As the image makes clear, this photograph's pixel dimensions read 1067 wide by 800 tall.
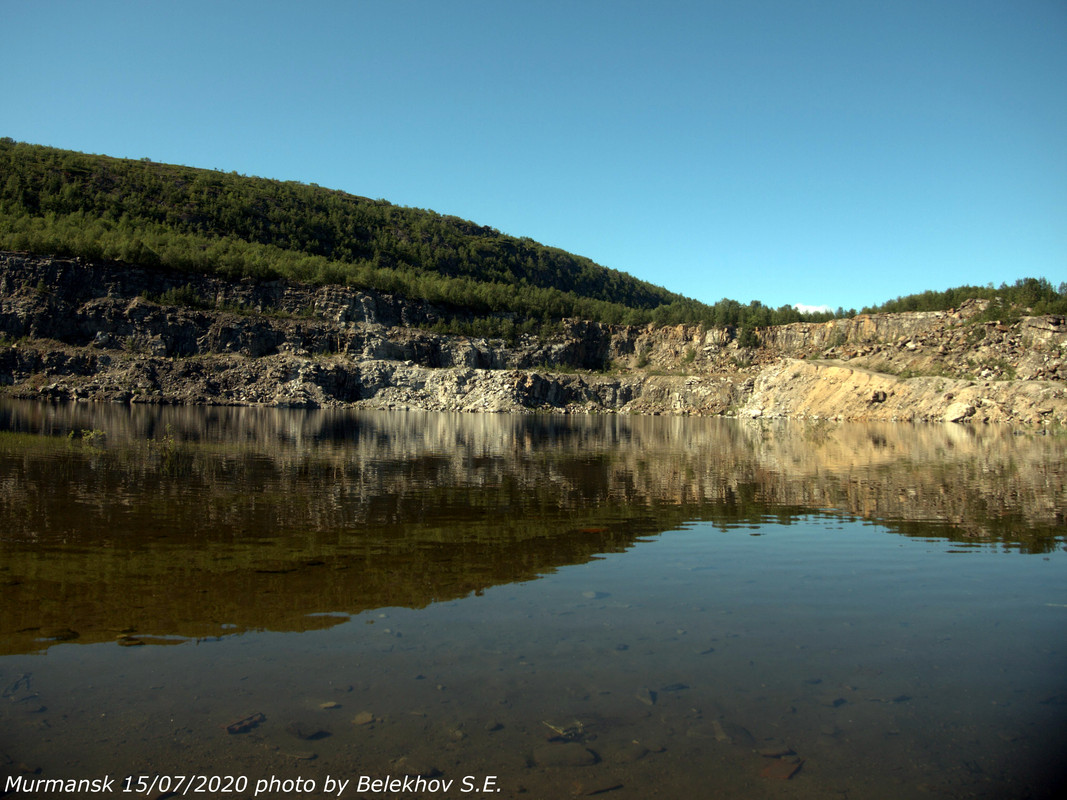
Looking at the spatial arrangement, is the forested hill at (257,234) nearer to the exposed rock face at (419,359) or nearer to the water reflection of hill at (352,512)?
the exposed rock face at (419,359)

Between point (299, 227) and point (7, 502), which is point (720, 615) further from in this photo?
point (299, 227)

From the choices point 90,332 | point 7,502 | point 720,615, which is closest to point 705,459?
point 720,615

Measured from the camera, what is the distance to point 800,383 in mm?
91250

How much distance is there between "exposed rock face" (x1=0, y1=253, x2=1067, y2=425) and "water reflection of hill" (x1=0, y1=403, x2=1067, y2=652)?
161 feet

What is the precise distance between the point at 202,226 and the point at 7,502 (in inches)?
4963

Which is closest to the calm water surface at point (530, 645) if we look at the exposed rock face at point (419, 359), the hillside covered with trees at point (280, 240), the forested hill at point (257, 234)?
the exposed rock face at point (419, 359)

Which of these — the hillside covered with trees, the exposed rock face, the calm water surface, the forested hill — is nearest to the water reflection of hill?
the calm water surface

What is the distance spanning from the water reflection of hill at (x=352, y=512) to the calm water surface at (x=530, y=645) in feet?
0.31

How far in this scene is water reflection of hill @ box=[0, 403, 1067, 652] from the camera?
8805 mm

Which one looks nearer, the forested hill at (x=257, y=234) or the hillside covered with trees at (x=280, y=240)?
the hillside covered with trees at (x=280, y=240)

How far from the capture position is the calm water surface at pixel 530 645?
17.1ft

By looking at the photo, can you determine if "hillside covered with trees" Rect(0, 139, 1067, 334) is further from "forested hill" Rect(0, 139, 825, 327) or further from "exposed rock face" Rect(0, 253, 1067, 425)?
"exposed rock face" Rect(0, 253, 1067, 425)

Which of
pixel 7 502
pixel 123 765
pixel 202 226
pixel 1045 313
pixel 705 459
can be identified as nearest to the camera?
pixel 123 765

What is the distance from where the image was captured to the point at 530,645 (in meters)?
7.44
